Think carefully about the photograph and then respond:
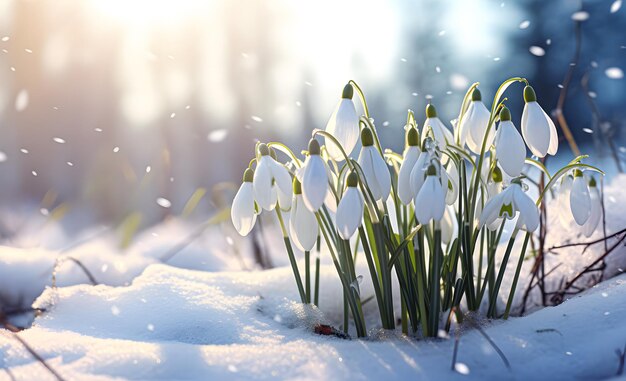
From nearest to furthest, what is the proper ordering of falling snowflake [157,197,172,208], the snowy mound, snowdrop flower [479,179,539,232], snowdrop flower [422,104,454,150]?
1. the snowy mound
2. snowdrop flower [479,179,539,232]
3. snowdrop flower [422,104,454,150]
4. falling snowflake [157,197,172,208]

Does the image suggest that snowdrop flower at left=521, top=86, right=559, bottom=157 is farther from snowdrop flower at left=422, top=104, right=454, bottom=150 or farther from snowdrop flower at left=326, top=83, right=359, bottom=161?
snowdrop flower at left=326, top=83, right=359, bottom=161

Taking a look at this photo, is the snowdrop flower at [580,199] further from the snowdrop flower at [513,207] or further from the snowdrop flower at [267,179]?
the snowdrop flower at [267,179]

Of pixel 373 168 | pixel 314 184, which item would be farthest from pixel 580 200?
pixel 314 184

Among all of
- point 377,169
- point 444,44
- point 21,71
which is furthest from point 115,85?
point 377,169

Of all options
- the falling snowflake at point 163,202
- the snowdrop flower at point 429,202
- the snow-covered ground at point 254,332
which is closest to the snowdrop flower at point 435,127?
the snowdrop flower at point 429,202

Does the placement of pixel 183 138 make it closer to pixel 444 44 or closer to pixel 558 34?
pixel 444 44

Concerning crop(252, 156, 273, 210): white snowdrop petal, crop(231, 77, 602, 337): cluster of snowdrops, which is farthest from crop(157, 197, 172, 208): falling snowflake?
crop(252, 156, 273, 210): white snowdrop petal
